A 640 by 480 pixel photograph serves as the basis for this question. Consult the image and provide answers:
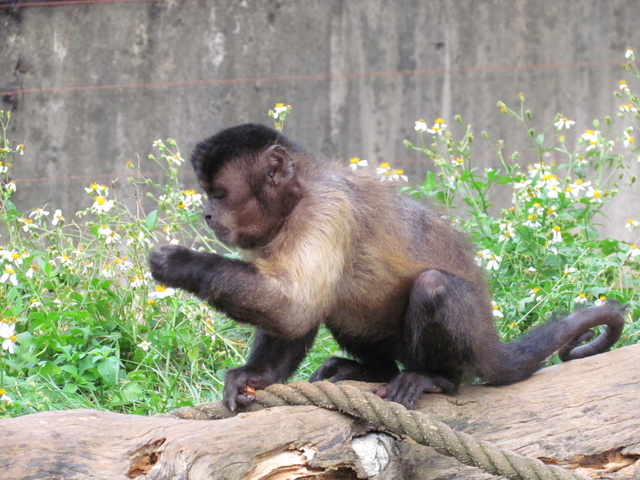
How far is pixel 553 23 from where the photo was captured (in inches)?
376

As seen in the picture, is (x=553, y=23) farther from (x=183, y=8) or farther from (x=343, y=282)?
(x=343, y=282)

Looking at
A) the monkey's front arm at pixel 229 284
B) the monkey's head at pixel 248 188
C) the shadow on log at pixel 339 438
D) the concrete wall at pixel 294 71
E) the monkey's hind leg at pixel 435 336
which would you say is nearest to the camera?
the shadow on log at pixel 339 438

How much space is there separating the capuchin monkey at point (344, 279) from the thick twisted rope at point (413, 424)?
0.27m

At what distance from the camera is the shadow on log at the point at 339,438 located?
Answer: 11.1 ft

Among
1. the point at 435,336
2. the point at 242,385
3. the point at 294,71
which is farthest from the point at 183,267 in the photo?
the point at 294,71

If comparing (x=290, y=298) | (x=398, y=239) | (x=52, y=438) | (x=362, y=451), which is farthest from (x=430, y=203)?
(x=52, y=438)

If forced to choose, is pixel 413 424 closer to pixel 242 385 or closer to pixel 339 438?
pixel 339 438

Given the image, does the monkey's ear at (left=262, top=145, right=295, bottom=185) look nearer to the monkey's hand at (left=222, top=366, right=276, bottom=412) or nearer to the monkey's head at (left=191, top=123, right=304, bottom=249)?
the monkey's head at (left=191, top=123, right=304, bottom=249)

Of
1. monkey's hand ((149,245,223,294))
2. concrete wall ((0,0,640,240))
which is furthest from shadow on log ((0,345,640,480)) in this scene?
concrete wall ((0,0,640,240))

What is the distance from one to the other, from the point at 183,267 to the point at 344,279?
2.62 ft

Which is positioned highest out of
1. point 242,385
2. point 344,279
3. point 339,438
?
point 344,279

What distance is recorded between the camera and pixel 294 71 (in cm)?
918

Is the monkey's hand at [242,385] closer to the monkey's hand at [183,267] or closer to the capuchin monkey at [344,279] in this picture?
the capuchin monkey at [344,279]

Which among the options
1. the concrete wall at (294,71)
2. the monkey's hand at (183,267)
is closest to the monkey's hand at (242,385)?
the monkey's hand at (183,267)
